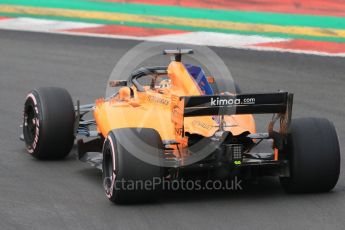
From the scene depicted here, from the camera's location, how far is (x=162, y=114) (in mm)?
9250

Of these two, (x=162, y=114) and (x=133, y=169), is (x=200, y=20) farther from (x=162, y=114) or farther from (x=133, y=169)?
(x=133, y=169)

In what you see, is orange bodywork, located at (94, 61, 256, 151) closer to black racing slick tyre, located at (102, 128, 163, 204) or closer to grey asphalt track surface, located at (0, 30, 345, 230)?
black racing slick tyre, located at (102, 128, 163, 204)

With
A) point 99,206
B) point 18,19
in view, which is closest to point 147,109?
point 99,206

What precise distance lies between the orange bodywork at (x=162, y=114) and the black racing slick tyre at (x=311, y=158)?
1.72ft

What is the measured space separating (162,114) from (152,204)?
1143 mm

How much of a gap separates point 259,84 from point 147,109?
5.62 metres

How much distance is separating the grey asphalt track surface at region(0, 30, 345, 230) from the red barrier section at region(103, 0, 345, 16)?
2862 millimetres

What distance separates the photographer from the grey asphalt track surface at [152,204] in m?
7.87

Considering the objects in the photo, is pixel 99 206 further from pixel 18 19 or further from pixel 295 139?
pixel 18 19

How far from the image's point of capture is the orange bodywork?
29.1 ft

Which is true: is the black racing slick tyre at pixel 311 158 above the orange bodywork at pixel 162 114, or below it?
below

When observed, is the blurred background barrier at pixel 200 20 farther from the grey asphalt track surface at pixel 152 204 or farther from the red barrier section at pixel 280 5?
the grey asphalt track surface at pixel 152 204

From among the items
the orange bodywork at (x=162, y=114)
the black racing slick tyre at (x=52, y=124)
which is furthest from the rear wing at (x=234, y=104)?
the black racing slick tyre at (x=52, y=124)

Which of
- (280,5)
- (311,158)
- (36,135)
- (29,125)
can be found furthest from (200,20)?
(311,158)
